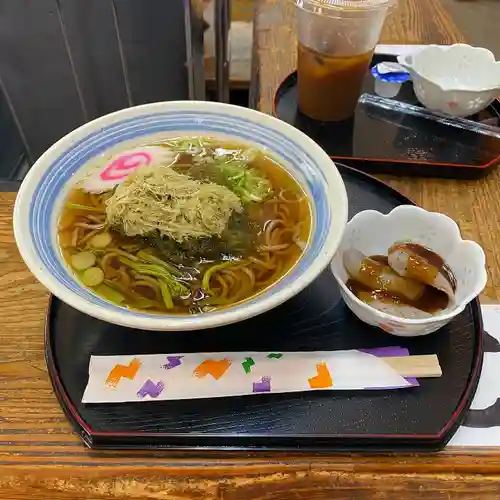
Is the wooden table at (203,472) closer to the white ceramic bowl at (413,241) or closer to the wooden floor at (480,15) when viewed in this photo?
the white ceramic bowl at (413,241)

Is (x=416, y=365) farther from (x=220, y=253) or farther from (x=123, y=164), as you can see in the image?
(x=123, y=164)

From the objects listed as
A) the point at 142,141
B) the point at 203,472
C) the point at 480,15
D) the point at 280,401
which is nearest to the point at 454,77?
the point at 142,141

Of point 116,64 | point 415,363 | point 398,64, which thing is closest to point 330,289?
point 415,363

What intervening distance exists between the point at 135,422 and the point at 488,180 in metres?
1.09

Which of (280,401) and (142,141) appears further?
(142,141)

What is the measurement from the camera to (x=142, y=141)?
50.4 inches

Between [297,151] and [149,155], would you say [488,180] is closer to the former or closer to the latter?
[297,151]

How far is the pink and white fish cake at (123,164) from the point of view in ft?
3.98

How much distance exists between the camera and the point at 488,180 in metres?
1.44

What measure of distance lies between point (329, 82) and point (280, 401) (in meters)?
0.97

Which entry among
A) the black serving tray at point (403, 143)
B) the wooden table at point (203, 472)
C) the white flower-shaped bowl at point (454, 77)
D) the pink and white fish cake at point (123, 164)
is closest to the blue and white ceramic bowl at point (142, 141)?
the pink and white fish cake at point (123, 164)

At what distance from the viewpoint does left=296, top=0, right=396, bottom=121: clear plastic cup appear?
1.40 metres

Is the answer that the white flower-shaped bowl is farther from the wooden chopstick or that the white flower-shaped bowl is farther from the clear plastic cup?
the wooden chopstick

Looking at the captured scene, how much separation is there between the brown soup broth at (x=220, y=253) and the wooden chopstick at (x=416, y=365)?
26cm
